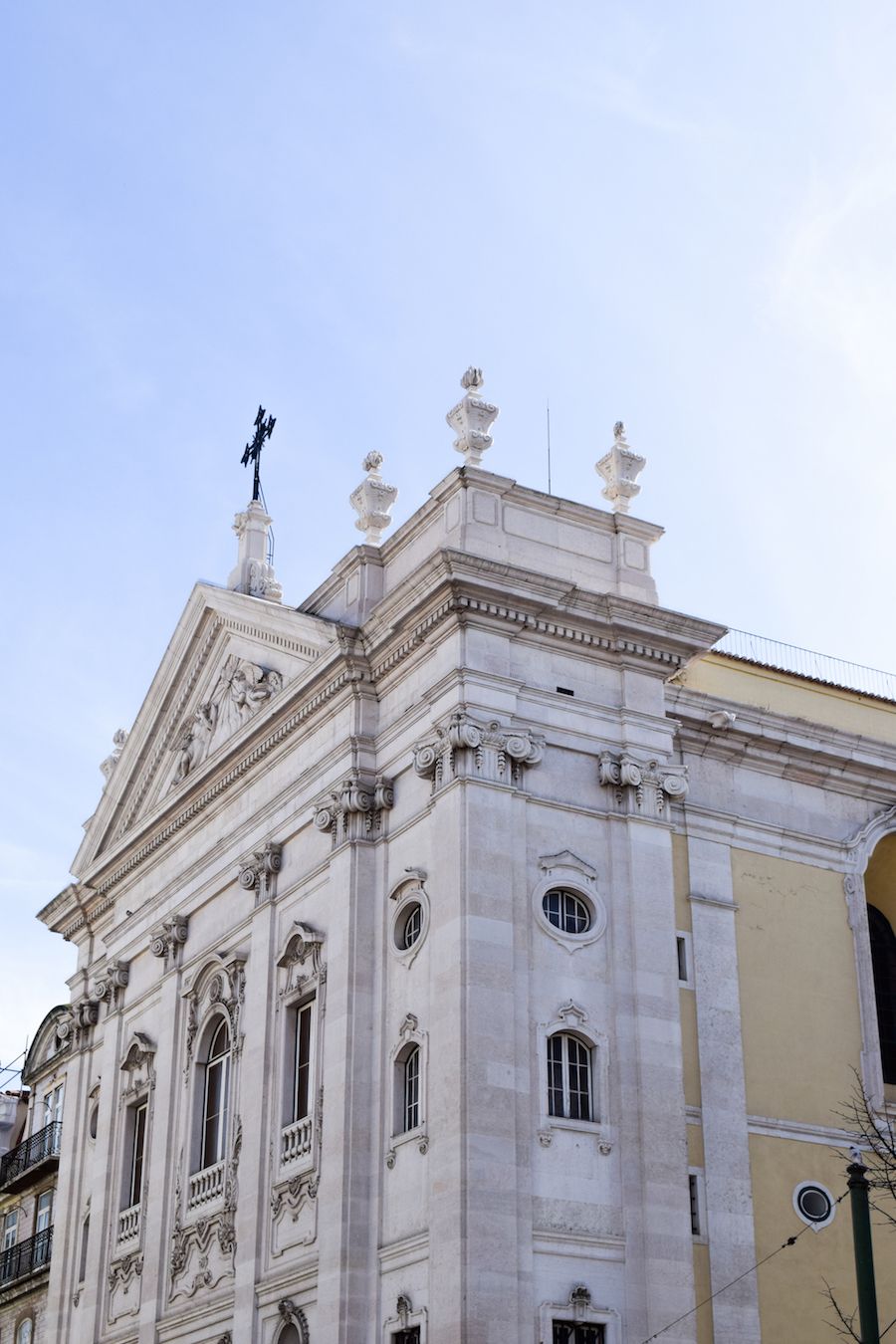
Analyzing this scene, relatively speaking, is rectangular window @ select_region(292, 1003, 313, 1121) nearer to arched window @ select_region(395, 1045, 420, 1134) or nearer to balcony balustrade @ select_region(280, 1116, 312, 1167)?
balcony balustrade @ select_region(280, 1116, 312, 1167)

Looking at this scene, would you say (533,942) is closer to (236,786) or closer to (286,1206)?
(286,1206)

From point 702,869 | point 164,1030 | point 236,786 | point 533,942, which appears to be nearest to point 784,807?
point 702,869

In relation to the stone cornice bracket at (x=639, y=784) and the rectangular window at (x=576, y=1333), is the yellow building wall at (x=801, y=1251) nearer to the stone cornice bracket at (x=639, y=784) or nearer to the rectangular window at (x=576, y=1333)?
the rectangular window at (x=576, y=1333)

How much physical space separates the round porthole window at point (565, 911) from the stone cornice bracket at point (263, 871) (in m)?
5.93

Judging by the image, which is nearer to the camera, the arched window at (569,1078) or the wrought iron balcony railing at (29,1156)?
the arched window at (569,1078)

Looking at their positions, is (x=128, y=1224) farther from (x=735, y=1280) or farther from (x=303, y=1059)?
(x=735, y=1280)

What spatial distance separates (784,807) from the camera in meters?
29.4

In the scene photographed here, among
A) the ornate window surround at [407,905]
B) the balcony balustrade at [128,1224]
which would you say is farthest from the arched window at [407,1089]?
the balcony balustrade at [128,1224]

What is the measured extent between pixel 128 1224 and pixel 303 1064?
22.0ft

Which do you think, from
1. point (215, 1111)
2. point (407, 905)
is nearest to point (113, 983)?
point (215, 1111)

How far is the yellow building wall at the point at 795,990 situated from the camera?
27.1m

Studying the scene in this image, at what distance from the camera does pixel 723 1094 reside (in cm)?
2620

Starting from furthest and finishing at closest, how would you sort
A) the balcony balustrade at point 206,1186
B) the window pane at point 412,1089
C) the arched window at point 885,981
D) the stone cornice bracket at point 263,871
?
the stone cornice bracket at point 263,871 → the arched window at point 885,981 → the balcony balustrade at point 206,1186 → the window pane at point 412,1089

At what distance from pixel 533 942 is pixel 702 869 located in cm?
388
